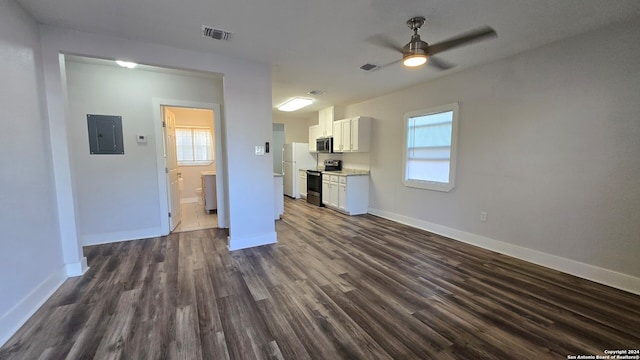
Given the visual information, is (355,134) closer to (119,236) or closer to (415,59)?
(415,59)

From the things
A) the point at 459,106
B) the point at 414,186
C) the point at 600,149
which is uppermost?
the point at 459,106

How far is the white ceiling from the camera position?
2.17m

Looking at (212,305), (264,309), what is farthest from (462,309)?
(212,305)

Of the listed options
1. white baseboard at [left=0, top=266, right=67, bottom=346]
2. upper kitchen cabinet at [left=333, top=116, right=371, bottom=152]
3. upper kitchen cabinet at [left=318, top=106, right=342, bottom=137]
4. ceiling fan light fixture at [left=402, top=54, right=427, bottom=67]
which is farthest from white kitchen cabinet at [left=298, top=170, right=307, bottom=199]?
white baseboard at [left=0, top=266, right=67, bottom=346]

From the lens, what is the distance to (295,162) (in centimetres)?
771

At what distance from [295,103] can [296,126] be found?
248 cm

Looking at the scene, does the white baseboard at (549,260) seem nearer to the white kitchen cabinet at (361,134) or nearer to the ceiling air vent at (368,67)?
the white kitchen cabinet at (361,134)

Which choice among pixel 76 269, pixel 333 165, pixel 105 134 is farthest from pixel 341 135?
pixel 76 269

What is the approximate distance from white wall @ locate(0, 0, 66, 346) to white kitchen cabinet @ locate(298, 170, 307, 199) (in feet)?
17.7

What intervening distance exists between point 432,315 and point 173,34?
3.77 m

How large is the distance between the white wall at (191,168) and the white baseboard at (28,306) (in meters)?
4.60

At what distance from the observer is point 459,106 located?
3916 mm

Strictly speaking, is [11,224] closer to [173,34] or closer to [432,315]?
[173,34]

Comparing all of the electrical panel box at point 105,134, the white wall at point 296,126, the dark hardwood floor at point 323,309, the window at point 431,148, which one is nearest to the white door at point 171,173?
the electrical panel box at point 105,134
